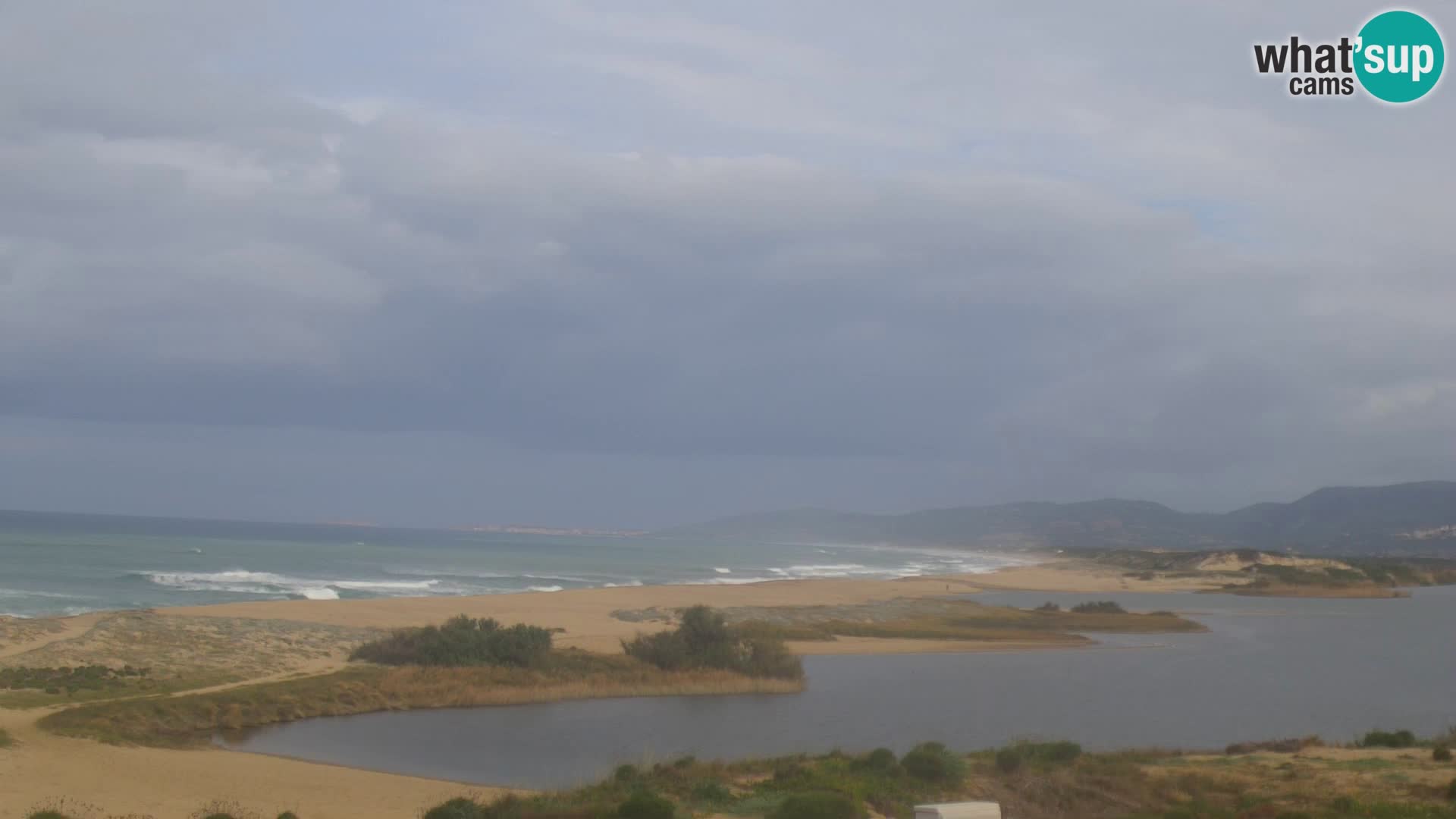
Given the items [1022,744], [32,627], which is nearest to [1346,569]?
[1022,744]

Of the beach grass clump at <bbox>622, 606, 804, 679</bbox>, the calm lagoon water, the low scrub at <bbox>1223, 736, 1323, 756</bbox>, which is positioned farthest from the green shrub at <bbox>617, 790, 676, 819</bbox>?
the beach grass clump at <bbox>622, 606, 804, 679</bbox>

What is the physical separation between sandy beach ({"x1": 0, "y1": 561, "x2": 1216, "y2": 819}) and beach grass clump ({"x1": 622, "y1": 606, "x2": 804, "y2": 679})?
3196 millimetres

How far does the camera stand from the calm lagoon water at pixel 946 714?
74.8ft

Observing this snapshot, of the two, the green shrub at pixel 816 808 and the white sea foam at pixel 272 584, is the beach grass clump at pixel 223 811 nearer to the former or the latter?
the green shrub at pixel 816 808

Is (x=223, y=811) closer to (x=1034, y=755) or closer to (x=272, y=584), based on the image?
(x=1034, y=755)

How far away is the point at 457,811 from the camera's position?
14.4 meters

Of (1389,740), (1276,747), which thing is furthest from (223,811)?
(1389,740)

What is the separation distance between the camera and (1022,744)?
19891mm

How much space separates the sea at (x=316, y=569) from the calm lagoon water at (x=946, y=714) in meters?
25.2

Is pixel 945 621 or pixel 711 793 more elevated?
pixel 711 793

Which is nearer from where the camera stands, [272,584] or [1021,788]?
[1021,788]

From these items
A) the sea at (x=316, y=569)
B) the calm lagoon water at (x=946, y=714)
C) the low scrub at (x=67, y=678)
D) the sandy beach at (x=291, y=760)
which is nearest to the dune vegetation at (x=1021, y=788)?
the sandy beach at (x=291, y=760)

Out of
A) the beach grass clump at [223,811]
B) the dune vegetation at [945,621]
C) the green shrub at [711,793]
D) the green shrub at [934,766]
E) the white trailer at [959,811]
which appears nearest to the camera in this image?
the white trailer at [959,811]

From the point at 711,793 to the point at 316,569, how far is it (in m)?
71.0
